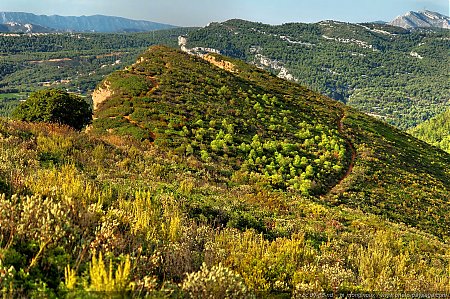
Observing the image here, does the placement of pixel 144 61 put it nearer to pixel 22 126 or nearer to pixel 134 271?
pixel 22 126

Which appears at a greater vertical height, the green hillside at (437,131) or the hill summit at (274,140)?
the hill summit at (274,140)

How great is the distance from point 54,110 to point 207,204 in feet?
84.7

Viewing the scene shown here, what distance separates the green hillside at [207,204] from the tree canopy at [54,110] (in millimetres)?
2804

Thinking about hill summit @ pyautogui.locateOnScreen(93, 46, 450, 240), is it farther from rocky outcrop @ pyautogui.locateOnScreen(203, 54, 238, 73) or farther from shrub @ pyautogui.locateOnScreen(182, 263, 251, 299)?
rocky outcrop @ pyautogui.locateOnScreen(203, 54, 238, 73)

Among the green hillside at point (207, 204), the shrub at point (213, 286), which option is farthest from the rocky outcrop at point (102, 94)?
the shrub at point (213, 286)

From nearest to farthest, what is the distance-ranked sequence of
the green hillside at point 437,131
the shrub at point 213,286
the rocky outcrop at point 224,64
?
the shrub at point 213,286
the rocky outcrop at point 224,64
the green hillside at point 437,131

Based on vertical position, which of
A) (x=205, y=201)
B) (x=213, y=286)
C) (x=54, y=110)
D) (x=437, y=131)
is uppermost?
(x=213, y=286)

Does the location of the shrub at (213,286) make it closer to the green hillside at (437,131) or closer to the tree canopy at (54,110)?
the tree canopy at (54,110)

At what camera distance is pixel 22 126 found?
1723 cm

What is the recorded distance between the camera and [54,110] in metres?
33.1

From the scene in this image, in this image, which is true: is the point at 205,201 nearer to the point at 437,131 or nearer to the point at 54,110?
the point at 54,110

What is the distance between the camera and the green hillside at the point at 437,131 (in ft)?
473

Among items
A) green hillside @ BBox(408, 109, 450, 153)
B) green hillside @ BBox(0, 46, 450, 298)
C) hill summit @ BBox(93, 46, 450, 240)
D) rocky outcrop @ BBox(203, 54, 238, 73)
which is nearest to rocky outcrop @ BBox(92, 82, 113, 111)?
Answer: hill summit @ BBox(93, 46, 450, 240)

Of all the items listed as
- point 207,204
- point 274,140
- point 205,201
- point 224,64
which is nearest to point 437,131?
point 224,64
